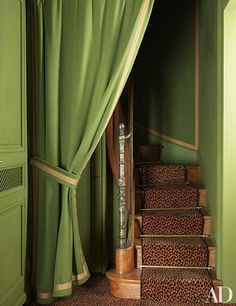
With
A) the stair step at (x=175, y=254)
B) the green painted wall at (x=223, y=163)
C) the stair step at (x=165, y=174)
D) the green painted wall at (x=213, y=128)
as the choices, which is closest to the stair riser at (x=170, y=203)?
the green painted wall at (x=213, y=128)

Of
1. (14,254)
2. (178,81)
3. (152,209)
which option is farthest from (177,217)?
(178,81)

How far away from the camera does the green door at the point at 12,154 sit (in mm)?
2217

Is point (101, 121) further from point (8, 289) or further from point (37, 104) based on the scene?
point (8, 289)

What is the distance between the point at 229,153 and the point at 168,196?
101 cm

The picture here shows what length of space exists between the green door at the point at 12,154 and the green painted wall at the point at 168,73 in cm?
264

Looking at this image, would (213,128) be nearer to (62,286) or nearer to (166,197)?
(166,197)

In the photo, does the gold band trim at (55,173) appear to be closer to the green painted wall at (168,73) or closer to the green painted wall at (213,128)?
the green painted wall at (213,128)

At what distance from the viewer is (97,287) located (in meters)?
2.99

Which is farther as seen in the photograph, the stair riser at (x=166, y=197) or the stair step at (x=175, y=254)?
the stair riser at (x=166, y=197)

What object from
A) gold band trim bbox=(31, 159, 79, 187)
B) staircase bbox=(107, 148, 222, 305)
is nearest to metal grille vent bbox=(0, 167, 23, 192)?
gold band trim bbox=(31, 159, 79, 187)

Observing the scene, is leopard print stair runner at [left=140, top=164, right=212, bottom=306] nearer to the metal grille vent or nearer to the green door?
the green door

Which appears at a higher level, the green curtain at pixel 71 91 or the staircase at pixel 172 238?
the green curtain at pixel 71 91

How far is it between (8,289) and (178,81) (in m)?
3.51

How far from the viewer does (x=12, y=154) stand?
236 cm
